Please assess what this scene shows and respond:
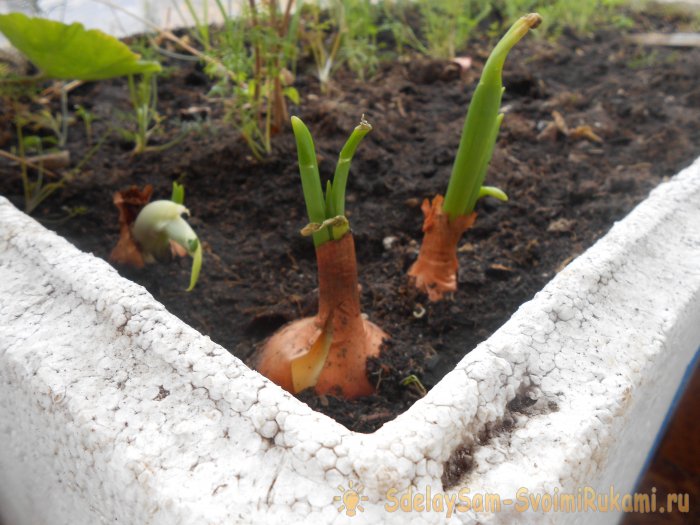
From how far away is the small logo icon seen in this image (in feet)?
1.58

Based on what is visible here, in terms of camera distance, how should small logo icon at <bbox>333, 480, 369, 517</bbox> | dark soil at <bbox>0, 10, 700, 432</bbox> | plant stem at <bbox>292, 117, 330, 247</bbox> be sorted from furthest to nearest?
dark soil at <bbox>0, 10, 700, 432</bbox> → plant stem at <bbox>292, 117, 330, 247</bbox> → small logo icon at <bbox>333, 480, 369, 517</bbox>

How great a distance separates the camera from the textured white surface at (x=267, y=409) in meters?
0.51

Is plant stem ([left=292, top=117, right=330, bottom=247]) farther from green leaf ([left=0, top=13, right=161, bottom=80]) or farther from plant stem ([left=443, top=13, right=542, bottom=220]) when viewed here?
green leaf ([left=0, top=13, right=161, bottom=80])

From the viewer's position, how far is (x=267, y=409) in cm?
55

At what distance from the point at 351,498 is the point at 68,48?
30.6 inches

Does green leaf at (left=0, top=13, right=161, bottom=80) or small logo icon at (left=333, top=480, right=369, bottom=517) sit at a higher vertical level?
green leaf at (left=0, top=13, right=161, bottom=80)

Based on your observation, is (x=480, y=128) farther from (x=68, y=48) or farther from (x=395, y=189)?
(x=68, y=48)

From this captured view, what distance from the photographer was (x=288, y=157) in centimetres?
123

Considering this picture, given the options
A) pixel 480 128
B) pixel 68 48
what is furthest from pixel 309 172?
pixel 68 48

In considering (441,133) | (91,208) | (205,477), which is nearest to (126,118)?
(91,208)

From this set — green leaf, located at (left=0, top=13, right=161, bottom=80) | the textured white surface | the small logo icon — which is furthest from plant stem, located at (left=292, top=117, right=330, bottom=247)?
green leaf, located at (left=0, top=13, right=161, bottom=80)

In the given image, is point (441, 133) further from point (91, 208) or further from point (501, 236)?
point (91, 208)

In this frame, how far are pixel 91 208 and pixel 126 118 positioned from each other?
1.04 feet

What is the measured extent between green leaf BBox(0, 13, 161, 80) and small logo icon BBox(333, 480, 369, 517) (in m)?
0.73
